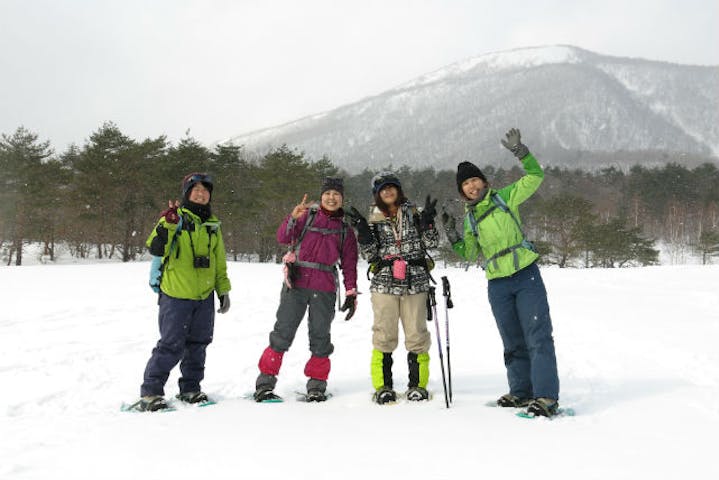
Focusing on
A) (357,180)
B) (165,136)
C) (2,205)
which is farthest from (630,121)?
(2,205)

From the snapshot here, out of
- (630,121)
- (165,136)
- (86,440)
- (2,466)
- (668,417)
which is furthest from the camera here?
(630,121)

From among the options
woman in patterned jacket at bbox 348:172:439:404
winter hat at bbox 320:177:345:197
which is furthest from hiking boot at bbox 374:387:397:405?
winter hat at bbox 320:177:345:197

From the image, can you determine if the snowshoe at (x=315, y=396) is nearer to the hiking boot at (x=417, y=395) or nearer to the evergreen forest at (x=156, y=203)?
the hiking boot at (x=417, y=395)

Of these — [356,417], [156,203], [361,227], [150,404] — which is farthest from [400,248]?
[156,203]

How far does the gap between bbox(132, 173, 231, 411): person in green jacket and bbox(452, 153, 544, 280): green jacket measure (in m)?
2.46

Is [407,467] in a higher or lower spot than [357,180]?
lower

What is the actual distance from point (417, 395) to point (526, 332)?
1.15 metres

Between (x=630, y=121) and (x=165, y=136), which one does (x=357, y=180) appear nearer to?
(x=165, y=136)

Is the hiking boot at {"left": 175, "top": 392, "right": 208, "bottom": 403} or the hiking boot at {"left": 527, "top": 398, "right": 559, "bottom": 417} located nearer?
the hiking boot at {"left": 527, "top": 398, "right": 559, "bottom": 417}

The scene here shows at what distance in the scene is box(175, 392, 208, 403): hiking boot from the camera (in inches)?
166

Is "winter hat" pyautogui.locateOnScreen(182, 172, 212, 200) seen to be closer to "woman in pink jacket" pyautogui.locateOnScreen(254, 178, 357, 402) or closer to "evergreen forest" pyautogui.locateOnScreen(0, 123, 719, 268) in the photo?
"woman in pink jacket" pyautogui.locateOnScreen(254, 178, 357, 402)

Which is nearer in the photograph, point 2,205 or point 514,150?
point 514,150

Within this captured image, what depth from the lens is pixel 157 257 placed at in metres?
4.27

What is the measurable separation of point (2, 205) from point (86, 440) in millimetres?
37569
